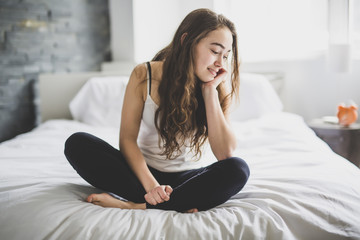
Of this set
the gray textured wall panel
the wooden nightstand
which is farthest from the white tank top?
the gray textured wall panel

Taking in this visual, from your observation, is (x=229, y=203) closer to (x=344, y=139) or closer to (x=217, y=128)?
(x=217, y=128)

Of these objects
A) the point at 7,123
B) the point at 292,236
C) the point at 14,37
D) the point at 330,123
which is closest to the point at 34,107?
the point at 7,123

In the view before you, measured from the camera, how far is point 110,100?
2404 mm

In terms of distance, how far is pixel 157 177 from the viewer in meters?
1.24

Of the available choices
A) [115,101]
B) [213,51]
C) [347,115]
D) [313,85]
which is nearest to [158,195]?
[213,51]

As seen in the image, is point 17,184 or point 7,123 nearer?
point 17,184

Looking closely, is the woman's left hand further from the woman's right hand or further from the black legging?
the woman's right hand

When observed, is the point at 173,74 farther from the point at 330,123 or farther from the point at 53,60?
the point at 53,60

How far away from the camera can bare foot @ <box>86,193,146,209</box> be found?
43.0 inches

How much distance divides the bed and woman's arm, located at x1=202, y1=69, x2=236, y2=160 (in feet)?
0.47

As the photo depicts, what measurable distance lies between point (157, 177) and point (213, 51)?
469mm

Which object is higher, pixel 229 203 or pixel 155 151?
pixel 155 151

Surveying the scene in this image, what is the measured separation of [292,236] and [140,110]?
2.10 ft

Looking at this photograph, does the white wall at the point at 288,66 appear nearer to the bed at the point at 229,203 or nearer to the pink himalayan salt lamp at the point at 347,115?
the pink himalayan salt lamp at the point at 347,115
